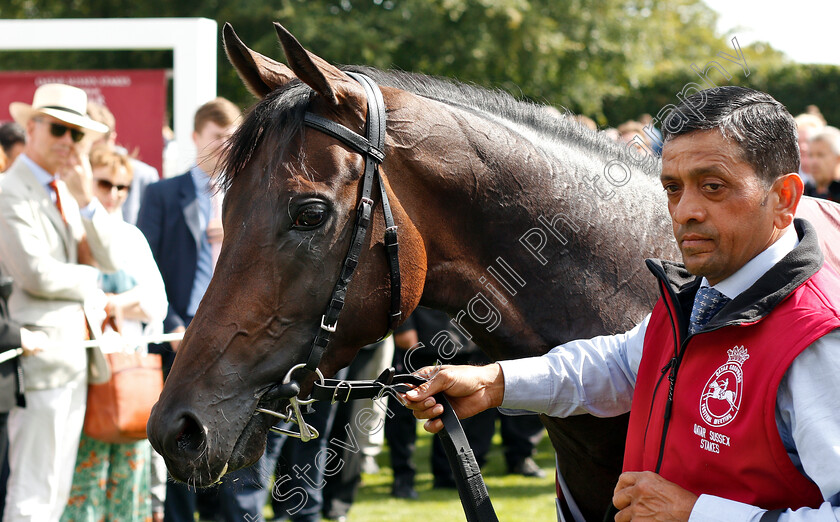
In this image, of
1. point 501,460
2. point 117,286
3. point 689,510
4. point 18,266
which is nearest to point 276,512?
point 117,286

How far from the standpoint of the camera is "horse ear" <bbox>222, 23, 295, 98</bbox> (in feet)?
7.20

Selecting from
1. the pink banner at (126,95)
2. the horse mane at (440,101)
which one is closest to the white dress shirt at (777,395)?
the horse mane at (440,101)

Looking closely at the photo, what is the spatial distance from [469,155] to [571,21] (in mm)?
15282

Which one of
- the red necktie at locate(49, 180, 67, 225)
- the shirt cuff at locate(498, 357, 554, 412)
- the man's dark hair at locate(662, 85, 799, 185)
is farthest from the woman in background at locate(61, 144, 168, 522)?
the man's dark hair at locate(662, 85, 799, 185)

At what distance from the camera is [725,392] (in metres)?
1.55

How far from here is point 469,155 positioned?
2.32 m

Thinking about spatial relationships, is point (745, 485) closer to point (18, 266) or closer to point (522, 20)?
point (18, 266)

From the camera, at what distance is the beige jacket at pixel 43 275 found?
398cm

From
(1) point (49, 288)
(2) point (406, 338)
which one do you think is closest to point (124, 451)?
(1) point (49, 288)

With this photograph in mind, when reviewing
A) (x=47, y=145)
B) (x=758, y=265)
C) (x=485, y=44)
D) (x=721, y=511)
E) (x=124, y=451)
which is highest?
(x=485, y=44)

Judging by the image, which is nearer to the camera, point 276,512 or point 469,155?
point 469,155

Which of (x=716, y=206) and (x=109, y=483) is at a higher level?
(x=716, y=206)

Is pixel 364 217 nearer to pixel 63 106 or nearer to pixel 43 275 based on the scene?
pixel 43 275

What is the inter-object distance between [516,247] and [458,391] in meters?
0.48
